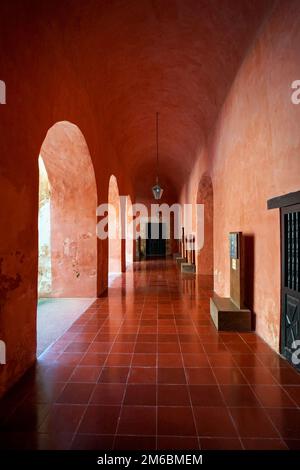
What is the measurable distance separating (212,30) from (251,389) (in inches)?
206

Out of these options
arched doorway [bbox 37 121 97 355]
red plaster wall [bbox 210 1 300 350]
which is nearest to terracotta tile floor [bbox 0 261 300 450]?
red plaster wall [bbox 210 1 300 350]

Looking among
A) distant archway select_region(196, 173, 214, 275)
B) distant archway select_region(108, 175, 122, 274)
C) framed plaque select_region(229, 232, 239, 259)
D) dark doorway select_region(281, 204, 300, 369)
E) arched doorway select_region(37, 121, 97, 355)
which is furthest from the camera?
distant archway select_region(108, 175, 122, 274)

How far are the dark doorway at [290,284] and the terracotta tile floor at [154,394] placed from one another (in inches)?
9.4

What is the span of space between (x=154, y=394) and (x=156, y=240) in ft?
60.3

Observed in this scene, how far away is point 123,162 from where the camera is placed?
38.4 feet

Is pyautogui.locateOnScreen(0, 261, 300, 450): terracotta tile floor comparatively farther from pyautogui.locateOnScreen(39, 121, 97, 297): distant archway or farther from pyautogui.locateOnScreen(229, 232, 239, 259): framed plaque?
pyautogui.locateOnScreen(39, 121, 97, 297): distant archway

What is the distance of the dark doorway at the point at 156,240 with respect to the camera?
20.7 m

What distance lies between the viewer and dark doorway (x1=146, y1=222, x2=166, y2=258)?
2070 cm

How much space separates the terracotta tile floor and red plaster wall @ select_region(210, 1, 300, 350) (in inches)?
36.8

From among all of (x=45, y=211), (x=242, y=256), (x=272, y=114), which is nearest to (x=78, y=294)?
(x=45, y=211)

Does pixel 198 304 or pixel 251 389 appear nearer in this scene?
pixel 251 389

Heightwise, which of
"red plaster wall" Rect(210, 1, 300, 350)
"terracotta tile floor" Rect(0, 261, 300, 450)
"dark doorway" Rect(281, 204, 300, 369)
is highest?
"red plaster wall" Rect(210, 1, 300, 350)

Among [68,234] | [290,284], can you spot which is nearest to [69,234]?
[68,234]

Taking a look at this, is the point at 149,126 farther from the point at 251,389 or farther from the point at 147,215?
the point at 147,215
